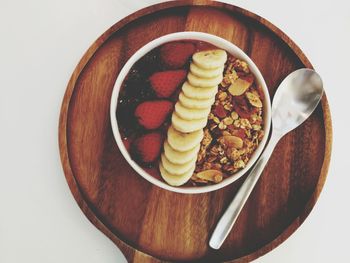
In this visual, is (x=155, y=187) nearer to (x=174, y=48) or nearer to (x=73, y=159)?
(x=73, y=159)

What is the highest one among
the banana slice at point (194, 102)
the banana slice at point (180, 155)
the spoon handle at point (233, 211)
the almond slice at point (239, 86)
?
the almond slice at point (239, 86)

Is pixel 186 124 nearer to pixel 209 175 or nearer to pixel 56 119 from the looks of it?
pixel 209 175

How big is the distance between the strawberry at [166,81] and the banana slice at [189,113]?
42 millimetres

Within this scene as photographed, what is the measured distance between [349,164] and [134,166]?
1.84ft

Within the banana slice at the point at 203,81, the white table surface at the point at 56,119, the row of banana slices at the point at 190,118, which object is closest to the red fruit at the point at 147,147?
the row of banana slices at the point at 190,118

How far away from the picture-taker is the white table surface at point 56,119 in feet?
→ 3.44

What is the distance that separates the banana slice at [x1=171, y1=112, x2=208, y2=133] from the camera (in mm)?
882

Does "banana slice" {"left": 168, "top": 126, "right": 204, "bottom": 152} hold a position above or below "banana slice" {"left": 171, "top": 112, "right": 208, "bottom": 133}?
below

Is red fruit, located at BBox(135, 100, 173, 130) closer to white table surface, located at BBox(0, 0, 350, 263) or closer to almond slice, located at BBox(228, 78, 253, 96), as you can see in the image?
almond slice, located at BBox(228, 78, 253, 96)

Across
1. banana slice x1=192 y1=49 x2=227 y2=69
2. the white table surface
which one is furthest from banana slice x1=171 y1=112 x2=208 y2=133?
the white table surface

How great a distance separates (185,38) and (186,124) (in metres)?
0.20

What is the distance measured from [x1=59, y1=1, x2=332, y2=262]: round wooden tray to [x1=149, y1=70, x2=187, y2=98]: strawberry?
11 cm

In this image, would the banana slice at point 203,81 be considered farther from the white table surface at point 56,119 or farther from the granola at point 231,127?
the white table surface at point 56,119

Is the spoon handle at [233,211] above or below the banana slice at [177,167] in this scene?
below
